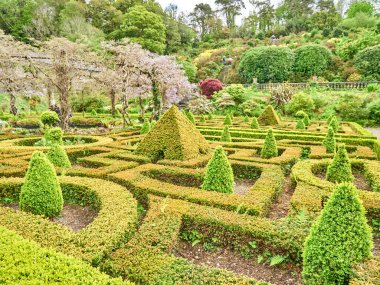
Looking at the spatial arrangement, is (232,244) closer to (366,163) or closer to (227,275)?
(227,275)

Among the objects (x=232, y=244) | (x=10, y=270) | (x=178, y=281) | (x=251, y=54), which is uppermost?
(x=251, y=54)

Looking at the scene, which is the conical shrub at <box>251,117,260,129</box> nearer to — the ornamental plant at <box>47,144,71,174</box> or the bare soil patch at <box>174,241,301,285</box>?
the ornamental plant at <box>47,144,71,174</box>

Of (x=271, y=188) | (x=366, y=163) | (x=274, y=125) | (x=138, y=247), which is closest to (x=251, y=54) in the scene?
(x=274, y=125)

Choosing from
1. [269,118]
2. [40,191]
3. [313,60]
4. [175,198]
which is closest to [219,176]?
[175,198]

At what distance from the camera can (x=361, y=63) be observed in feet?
119

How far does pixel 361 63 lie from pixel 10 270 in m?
41.2

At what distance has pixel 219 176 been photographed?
24.3ft

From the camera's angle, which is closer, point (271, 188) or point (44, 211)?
point (44, 211)

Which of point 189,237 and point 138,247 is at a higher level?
point 138,247

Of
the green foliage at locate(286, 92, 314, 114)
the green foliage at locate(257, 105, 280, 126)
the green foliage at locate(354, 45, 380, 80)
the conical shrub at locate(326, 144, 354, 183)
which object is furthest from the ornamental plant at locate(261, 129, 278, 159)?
the green foliage at locate(354, 45, 380, 80)

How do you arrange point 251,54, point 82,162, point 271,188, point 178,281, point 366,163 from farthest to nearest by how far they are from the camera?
point 251,54
point 82,162
point 366,163
point 271,188
point 178,281

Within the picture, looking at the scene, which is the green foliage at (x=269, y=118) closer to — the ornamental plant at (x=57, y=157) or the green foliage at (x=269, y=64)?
the ornamental plant at (x=57, y=157)

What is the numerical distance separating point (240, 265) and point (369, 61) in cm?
3876

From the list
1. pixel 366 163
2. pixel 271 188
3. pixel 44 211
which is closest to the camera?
pixel 44 211
